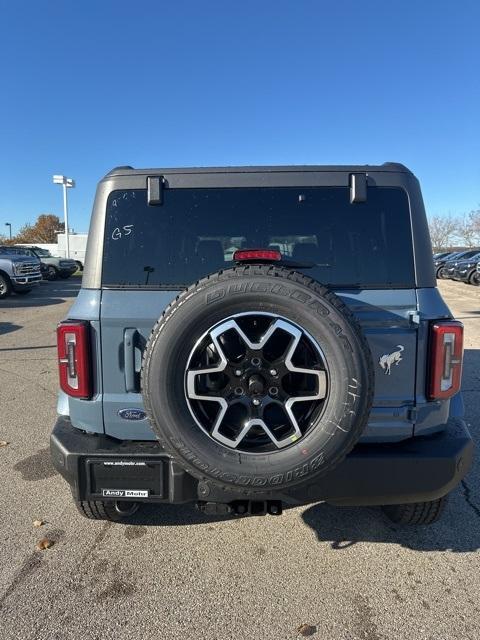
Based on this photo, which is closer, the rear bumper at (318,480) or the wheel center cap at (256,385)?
the wheel center cap at (256,385)

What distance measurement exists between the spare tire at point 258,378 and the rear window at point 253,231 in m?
0.40

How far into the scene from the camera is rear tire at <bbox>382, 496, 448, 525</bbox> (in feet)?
8.58

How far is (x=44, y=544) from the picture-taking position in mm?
2664

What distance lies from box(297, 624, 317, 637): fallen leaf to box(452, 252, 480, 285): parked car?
24433 millimetres

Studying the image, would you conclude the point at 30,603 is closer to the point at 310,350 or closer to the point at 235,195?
the point at 310,350

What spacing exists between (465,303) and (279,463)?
51.5ft

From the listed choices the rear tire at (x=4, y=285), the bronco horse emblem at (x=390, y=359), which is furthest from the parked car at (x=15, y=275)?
the bronco horse emblem at (x=390, y=359)

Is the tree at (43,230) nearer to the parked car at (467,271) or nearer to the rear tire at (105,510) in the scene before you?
the parked car at (467,271)

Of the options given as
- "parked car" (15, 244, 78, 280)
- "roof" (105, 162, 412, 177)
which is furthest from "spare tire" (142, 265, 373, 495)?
"parked car" (15, 244, 78, 280)

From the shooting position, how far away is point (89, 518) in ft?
9.29

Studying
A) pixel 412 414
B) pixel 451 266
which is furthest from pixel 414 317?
pixel 451 266

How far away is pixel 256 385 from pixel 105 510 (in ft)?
4.78

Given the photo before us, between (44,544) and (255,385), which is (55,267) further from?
(255,385)

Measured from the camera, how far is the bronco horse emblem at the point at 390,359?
7.26 ft
